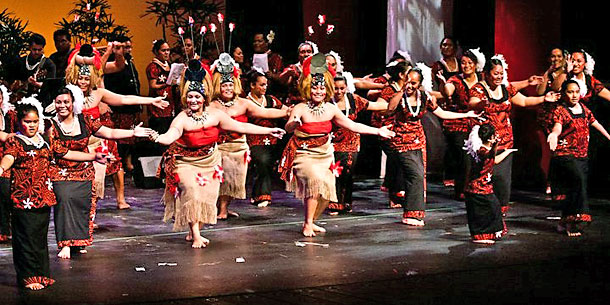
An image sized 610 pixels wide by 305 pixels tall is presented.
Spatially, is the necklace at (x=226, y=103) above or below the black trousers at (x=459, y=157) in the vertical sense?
above

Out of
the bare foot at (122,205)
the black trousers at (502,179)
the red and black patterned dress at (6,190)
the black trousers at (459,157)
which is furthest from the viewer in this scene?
the black trousers at (459,157)

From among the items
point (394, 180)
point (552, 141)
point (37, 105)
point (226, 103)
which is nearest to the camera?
point (37, 105)

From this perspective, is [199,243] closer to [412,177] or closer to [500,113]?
[412,177]

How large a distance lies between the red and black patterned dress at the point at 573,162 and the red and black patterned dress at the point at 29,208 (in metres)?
4.10

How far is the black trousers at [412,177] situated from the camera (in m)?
9.17

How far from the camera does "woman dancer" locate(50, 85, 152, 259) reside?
748cm

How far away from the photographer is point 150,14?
1448cm

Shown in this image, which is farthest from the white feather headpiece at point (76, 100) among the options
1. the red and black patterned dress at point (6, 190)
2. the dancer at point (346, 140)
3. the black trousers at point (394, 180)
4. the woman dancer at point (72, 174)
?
the black trousers at point (394, 180)

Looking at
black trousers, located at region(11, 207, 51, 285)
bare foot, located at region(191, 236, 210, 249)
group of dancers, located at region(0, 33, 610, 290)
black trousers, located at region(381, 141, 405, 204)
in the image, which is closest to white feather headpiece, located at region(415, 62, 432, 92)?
group of dancers, located at region(0, 33, 610, 290)

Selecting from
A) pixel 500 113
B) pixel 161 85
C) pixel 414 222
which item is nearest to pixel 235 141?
pixel 414 222

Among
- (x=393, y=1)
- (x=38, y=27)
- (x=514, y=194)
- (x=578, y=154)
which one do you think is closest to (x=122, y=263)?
(x=578, y=154)

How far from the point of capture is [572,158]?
862 cm

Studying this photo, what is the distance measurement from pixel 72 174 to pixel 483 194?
10.0 ft

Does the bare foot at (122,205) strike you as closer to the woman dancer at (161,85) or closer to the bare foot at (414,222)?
the woman dancer at (161,85)
